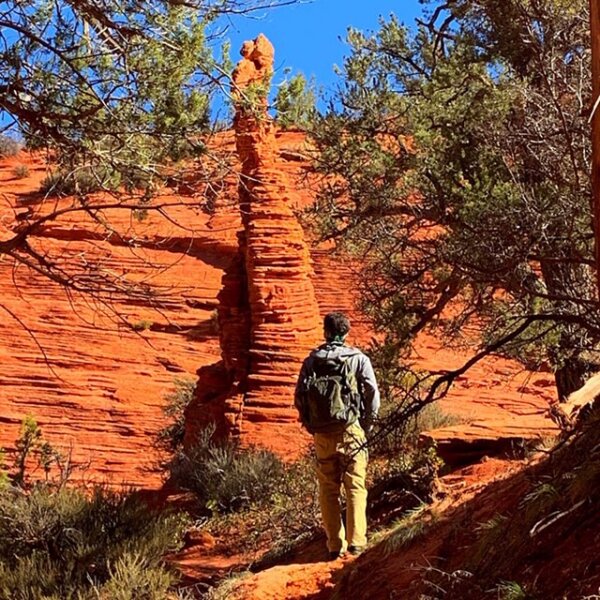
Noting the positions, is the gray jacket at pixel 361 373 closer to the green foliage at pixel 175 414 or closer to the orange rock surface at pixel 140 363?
the orange rock surface at pixel 140 363

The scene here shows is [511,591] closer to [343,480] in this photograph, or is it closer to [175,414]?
[343,480]

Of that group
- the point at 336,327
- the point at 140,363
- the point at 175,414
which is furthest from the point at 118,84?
the point at 140,363

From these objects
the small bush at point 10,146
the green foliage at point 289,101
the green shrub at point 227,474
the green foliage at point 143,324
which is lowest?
the green shrub at point 227,474

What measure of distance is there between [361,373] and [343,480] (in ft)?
2.59

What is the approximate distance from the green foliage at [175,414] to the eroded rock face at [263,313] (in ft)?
8.81

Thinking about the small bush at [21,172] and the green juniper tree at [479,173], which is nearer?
the green juniper tree at [479,173]

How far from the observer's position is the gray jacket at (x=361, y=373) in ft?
21.0

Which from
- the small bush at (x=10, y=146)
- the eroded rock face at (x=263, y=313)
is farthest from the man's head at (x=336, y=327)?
the small bush at (x=10, y=146)

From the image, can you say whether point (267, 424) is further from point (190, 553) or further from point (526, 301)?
point (526, 301)

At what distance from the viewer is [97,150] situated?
5.99 m

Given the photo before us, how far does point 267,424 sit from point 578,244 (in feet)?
22.2

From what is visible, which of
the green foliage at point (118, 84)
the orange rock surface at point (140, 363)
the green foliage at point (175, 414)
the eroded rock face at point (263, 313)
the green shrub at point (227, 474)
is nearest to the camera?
A: the green foliage at point (118, 84)

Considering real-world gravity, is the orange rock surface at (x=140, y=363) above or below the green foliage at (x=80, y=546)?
above

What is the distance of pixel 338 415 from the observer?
6.35 m
